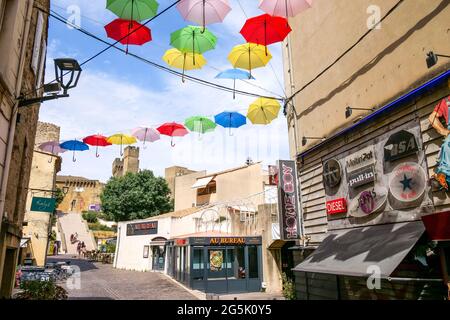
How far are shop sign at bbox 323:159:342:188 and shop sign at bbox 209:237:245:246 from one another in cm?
1118

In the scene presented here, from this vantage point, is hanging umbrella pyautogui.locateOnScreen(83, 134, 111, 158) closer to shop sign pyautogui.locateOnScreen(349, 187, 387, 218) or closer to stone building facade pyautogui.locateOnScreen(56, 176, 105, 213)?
shop sign pyautogui.locateOnScreen(349, 187, 387, 218)

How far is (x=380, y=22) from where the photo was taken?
348 inches

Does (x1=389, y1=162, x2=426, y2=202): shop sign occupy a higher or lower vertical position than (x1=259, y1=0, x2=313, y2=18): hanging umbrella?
lower

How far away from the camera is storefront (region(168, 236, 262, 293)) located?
20.0 meters

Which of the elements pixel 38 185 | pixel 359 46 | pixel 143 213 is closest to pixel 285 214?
pixel 359 46

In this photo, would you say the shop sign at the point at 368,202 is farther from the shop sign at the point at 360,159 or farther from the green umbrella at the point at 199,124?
the green umbrella at the point at 199,124

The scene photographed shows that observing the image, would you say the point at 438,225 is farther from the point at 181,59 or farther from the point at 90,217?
the point at 90,217

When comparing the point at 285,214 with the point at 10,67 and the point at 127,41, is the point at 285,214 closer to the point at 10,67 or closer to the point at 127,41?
the point at 127,41

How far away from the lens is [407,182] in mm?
7625

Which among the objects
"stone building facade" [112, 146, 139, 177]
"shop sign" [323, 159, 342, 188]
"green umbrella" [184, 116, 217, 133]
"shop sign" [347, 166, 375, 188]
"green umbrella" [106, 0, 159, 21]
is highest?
"stone building facade" [112, 146, 139, 177]

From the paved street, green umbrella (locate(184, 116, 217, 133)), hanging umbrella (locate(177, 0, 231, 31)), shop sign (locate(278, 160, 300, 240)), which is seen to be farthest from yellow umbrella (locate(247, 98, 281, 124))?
the paved street

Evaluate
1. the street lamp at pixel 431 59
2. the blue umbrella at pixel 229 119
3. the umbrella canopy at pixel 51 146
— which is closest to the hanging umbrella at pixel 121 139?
the umbrella canopy at pixel 51 146

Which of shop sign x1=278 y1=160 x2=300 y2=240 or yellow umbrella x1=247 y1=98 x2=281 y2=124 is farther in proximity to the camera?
yellow umbrella x1=247 y1=98 x2=281 y2=124

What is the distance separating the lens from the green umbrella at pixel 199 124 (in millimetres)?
16250
